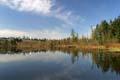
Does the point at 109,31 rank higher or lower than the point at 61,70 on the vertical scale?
higher

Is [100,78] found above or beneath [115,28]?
beneath

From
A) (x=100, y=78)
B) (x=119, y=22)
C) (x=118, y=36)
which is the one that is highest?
(x=119, y=22)

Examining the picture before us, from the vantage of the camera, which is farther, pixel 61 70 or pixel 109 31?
pixel 109 31

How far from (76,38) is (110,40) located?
4934 cm

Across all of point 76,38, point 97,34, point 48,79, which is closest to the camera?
point 48,79

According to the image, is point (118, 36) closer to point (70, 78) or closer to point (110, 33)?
point (110, 33)

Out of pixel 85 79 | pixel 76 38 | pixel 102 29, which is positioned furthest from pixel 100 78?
pixel 76 38

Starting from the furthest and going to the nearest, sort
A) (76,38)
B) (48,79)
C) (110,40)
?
(76,38) < (110,40) < (48,79)

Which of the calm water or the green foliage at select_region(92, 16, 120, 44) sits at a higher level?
the green foliage at select_region(92, 16, 120, 44)

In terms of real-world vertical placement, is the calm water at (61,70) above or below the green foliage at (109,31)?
below

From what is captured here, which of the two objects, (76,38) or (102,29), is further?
(76,38)

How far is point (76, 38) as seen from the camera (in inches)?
6097

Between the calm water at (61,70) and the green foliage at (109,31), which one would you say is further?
the green foliage at (109,31)

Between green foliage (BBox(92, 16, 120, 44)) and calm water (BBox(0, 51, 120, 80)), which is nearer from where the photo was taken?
calm water (BBox(0, 51, 120, 80))
